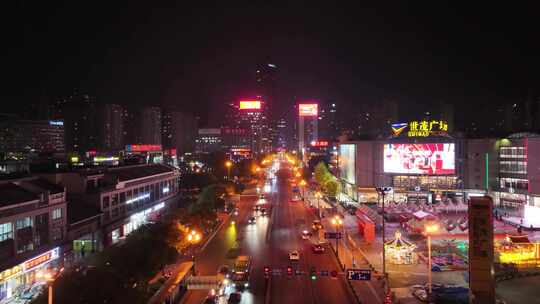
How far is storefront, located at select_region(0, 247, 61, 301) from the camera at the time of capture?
24266mm

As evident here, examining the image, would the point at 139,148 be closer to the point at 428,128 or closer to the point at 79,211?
the point at 428,128

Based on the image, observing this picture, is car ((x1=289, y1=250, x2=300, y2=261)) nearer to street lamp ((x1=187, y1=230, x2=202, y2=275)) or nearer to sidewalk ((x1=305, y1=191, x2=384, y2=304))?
sidewalk ((x1=305, y1=191, x2=384, y2=304))

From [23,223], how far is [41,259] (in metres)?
2.87

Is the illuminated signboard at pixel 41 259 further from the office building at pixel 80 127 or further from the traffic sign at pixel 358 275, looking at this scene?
the office building at pixel 80 127

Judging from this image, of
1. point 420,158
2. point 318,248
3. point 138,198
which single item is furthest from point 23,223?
point 420,158

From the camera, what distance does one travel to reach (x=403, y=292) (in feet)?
80.7

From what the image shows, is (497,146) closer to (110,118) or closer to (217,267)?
(217,267)

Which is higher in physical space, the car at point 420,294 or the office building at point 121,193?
the office building at point 121,193

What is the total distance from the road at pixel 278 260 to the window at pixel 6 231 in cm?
1195

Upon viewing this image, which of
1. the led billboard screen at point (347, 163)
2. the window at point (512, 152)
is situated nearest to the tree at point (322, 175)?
the led billboard screen at point (347, 163)

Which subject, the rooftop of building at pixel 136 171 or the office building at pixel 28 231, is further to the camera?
the rooftop of building at pixel 136 171

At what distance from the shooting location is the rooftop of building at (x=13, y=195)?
26078 millimetres

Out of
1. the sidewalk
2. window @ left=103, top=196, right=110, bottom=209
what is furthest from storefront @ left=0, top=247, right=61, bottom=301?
the sidewalk

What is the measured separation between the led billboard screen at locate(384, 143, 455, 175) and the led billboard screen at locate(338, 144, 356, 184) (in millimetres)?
6399
